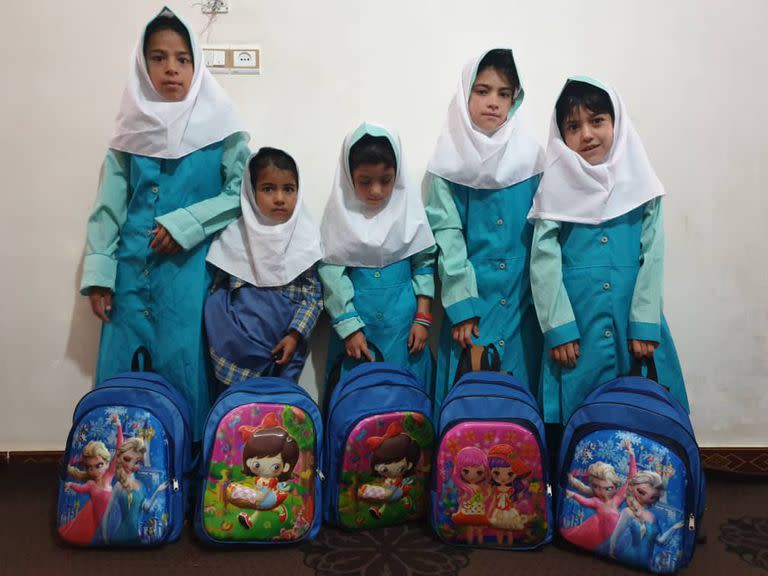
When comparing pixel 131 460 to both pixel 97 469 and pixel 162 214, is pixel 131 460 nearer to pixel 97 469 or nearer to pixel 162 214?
pixel 97 469

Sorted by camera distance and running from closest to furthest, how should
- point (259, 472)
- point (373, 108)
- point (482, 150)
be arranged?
1. point (259, 472)
2. point (482, 150)
3. point (373, 108)

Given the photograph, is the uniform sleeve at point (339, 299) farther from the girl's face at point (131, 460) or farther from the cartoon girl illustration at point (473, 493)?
the girl's face at point (131, 460)

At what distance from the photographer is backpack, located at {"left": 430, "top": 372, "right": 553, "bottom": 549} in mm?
1584

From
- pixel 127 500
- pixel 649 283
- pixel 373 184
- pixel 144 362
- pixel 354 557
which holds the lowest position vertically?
pixel 354 557

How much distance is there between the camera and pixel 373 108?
2.06 metres

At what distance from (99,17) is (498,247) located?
1.54 m

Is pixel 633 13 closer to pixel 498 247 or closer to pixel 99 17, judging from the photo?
pixel 498 247

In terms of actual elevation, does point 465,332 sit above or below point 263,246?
below

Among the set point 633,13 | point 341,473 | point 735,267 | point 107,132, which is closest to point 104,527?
point 341,473

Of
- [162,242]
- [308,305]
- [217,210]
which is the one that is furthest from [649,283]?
[162,242]

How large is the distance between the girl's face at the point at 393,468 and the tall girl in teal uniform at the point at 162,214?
0.60 meters

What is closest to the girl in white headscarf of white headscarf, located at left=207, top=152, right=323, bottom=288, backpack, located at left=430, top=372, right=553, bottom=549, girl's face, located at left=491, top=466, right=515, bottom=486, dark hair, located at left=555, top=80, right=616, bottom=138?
white headscarf, located at left=207, top=152, right=323, bottom=288

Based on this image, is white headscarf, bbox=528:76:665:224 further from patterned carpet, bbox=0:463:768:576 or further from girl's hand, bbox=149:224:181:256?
girl's hand, bbox=149:224:181:256

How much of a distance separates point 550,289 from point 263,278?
2.85ft
